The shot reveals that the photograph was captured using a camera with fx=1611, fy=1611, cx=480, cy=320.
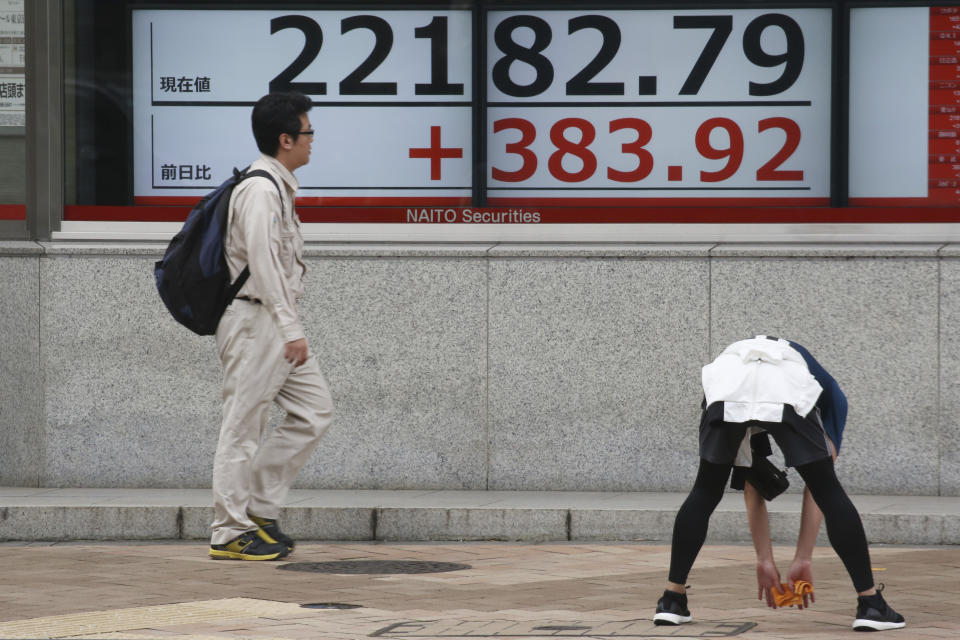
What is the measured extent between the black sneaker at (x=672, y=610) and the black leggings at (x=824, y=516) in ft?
0.20

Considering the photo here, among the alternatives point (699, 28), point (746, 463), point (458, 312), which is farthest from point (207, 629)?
point (699, 28)

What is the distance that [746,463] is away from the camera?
17.9 ft

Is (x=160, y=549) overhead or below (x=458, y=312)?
below

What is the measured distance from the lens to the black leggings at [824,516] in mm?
5336

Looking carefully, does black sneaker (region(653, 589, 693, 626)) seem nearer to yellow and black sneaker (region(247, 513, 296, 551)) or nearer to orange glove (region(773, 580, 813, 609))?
orange glove (region(773, 580, 813, 609))

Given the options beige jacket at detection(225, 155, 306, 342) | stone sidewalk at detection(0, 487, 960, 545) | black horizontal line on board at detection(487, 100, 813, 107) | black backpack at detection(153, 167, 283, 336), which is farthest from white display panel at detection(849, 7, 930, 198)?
black backpack at detection(153, 167, 283, 336)

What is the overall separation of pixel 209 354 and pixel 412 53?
6.89 ft

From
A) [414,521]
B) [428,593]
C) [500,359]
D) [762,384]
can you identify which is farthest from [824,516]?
[500,359]

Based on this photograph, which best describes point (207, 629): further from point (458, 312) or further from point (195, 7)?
point (195, 7)

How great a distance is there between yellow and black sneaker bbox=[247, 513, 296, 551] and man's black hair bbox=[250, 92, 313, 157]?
1.68 m

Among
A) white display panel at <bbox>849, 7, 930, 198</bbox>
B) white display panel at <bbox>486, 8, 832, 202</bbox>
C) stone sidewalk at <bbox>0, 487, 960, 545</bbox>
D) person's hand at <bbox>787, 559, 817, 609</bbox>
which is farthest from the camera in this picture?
white display panel at <bbox>486, 8, 832, 202</bbox>

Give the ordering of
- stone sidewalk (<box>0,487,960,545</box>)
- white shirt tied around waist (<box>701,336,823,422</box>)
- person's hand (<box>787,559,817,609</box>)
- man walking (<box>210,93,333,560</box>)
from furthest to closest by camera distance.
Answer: stone sidewalk (<box>0,487,960,545</box>), man walking (<box>210,93,333,560</box>), person's hand (<box>787,559,817,609</box>), white shirt tied around waist (<box>701,336,823,422</box>)

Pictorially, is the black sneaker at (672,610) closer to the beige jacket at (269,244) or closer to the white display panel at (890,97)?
the beige jacket at (269,244)

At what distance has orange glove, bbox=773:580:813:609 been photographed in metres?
5.37
